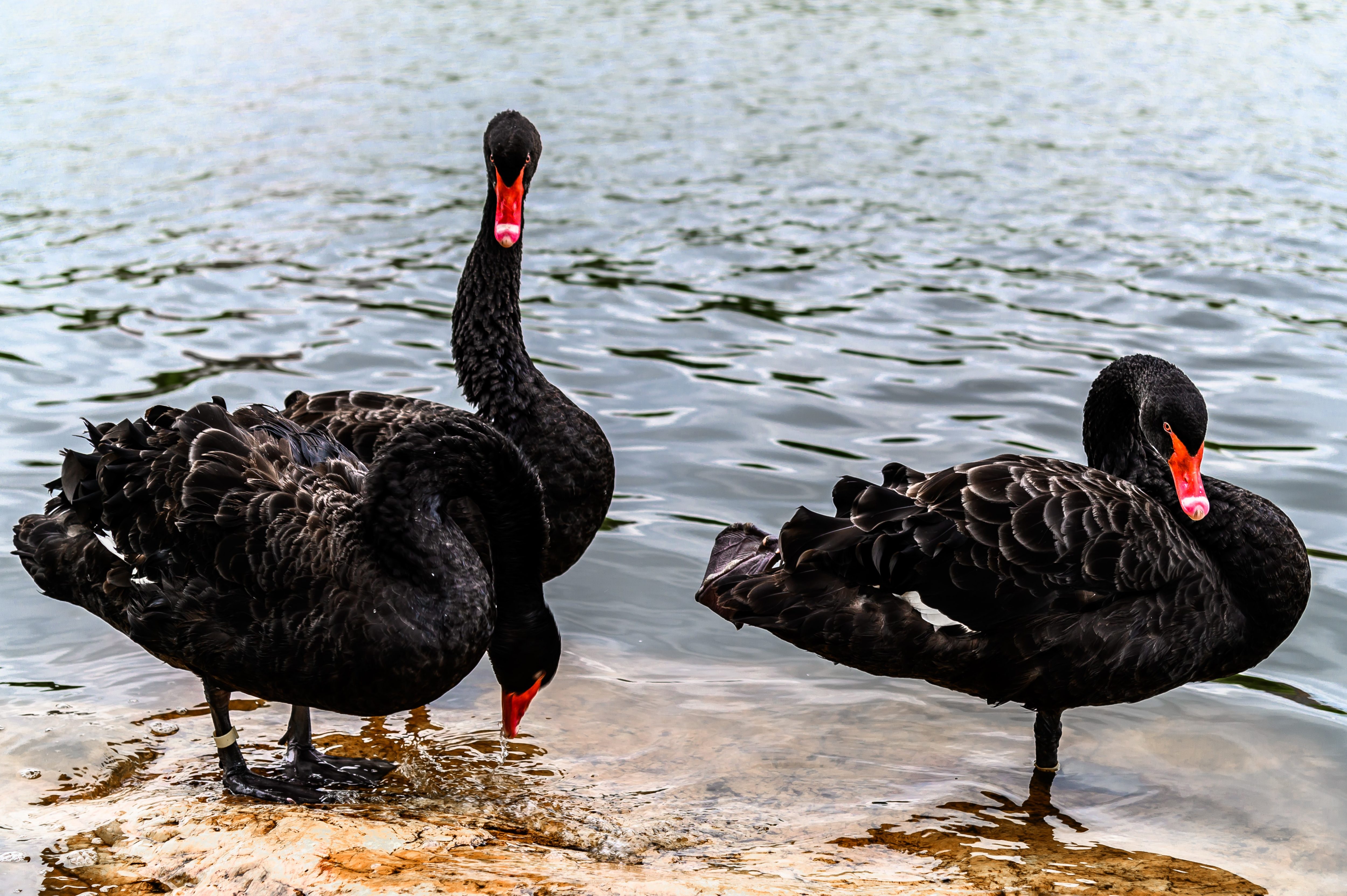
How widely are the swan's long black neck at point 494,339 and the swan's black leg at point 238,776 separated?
5.01 feet

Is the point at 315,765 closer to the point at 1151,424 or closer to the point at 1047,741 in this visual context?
the point at 1047,741

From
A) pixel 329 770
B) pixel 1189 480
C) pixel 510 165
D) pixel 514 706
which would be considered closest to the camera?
pixel 514 706

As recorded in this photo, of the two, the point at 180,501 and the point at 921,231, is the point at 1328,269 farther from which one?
the point at 180,501

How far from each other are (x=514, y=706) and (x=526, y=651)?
0.24 metres

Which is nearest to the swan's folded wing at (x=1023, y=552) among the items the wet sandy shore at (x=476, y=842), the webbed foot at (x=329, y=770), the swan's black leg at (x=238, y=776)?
the wet sandy shore at (x=476, y=842)

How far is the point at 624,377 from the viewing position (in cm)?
869

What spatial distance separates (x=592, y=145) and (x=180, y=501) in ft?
35.2

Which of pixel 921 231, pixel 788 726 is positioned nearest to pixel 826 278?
pixel 921 231

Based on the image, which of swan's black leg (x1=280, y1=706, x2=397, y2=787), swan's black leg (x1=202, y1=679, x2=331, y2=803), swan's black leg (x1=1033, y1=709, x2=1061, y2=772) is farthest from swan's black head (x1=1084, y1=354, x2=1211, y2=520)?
swan's black leg (x1=202, y1=679, x2=331, y2=803)

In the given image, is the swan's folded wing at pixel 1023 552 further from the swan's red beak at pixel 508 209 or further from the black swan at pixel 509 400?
the swan's red beak at pixel 508 209

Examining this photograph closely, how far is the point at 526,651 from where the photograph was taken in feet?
13.6

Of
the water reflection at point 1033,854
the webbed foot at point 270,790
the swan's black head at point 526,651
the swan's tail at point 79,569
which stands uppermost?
the swan's tail at point 79,569

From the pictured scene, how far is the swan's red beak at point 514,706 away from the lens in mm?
4242

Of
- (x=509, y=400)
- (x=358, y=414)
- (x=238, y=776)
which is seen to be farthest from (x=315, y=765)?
(x=509, y=400)
